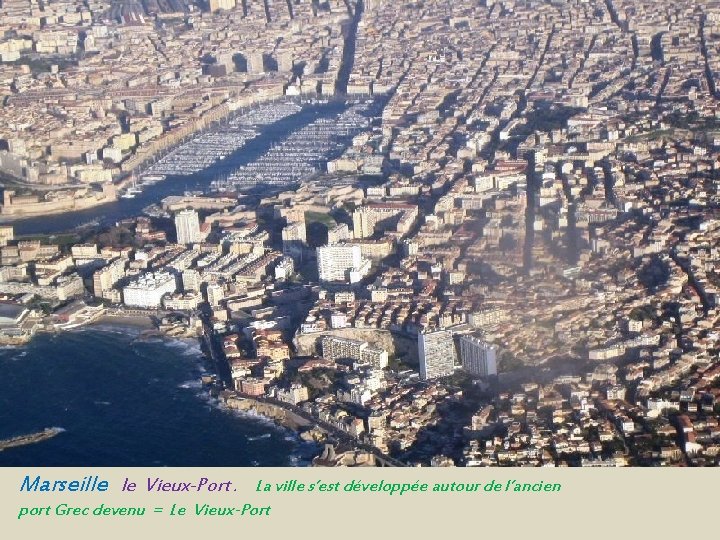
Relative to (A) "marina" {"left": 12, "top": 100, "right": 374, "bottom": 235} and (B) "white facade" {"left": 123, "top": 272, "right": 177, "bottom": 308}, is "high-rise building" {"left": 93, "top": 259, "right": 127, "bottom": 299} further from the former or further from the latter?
(A) "marina" {"left": 12, "top": 100, "right": 374, "bottom": 235}

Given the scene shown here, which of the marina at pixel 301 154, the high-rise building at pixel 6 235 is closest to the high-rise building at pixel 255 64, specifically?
the marina at pixel 301 154

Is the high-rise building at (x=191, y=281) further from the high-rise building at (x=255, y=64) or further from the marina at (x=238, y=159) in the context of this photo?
the high-rise building at (x=255, y=64)

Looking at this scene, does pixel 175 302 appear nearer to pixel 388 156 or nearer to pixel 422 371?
pixel 422 371

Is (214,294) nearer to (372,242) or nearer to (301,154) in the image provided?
(372,242)

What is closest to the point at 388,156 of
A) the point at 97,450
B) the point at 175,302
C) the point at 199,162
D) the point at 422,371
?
the point at 199,162

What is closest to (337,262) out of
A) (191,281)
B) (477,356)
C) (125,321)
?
(191,281)

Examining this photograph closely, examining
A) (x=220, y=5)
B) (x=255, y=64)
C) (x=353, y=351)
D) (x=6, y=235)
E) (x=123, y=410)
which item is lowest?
(x=123, y=410)
